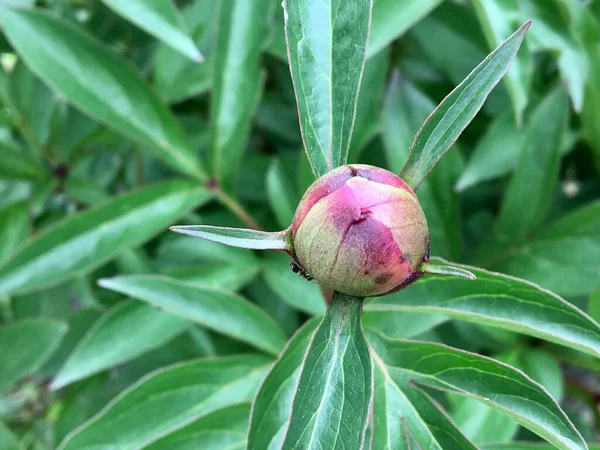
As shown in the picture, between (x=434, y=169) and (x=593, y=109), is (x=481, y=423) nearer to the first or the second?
(x=434, y=169)

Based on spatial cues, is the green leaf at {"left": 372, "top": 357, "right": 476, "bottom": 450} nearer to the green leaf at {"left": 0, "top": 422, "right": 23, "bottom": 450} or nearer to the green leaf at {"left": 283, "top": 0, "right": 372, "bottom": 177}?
the green leaf at {"left": 283, "top": 0, "right": 372, "bottom": 177}

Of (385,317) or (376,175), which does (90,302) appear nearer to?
(385,317)

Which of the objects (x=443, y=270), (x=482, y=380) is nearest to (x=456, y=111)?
(x=443, y=270)

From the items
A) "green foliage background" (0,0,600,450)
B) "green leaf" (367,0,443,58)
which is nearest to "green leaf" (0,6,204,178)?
"green foliage background" (0,0,600,450)

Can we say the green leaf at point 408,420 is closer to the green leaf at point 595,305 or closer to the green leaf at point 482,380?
the green leaf at point 482,380

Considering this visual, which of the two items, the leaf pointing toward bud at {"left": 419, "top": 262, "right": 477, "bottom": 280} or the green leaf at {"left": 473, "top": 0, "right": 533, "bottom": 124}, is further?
the green leaf at {"left": 473, "top": 0, "right": 533, "bottom": 124}

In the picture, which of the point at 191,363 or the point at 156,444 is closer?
the point at 156,444

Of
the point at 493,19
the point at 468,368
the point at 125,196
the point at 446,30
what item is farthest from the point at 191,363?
the point at 446,30
